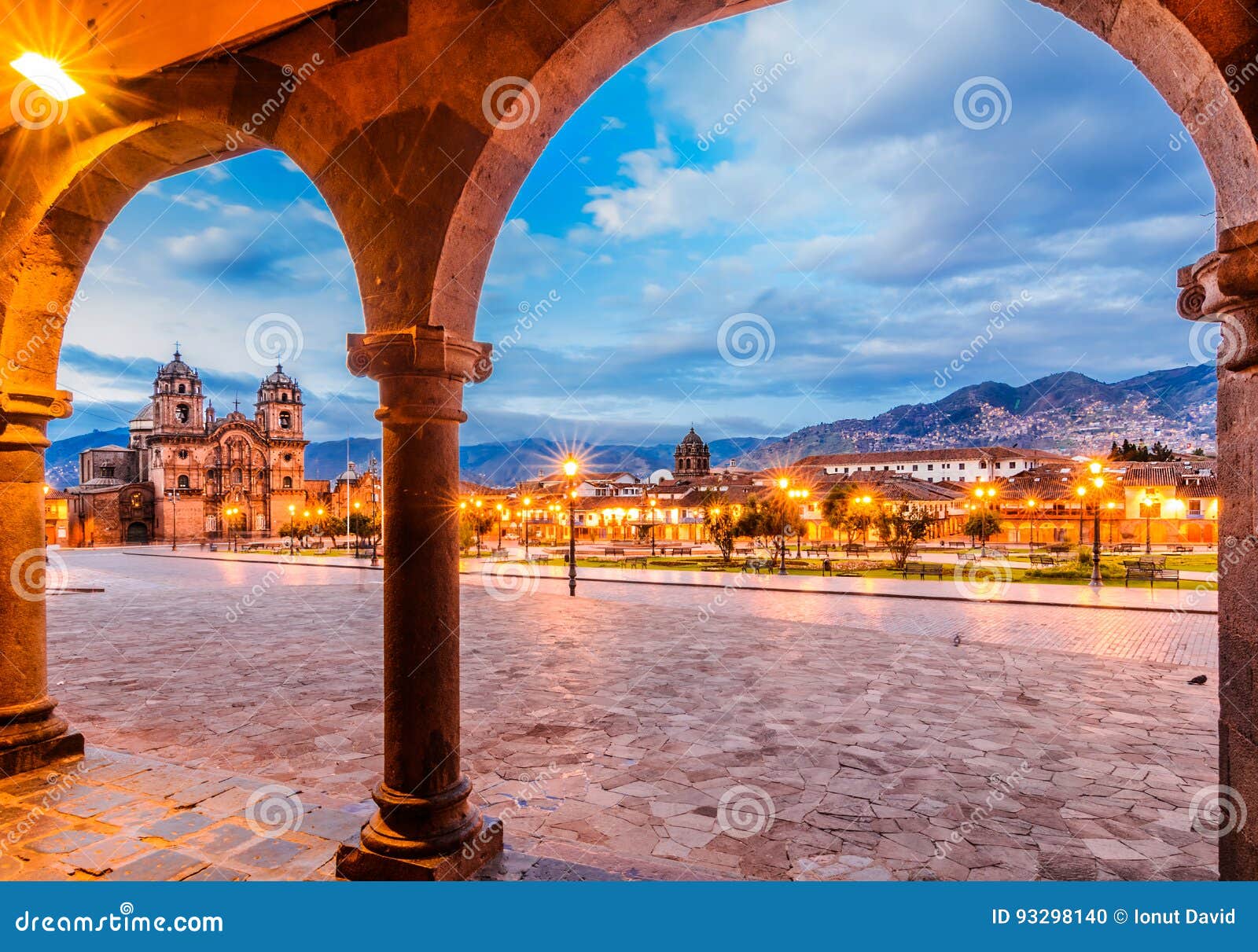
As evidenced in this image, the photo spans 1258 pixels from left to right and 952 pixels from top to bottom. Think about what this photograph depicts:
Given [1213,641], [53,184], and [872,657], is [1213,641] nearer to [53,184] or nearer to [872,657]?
[872,657]

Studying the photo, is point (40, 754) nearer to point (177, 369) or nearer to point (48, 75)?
point (48, 75)

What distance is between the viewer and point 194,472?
199 ft

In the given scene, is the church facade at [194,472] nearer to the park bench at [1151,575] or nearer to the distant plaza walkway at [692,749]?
the distant plaza walkway at [692,749]

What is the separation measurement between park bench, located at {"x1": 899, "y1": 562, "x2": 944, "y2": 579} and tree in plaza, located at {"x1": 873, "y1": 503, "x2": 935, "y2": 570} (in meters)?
0.31

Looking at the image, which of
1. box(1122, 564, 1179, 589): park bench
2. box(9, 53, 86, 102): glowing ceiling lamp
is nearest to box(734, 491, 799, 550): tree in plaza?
box(1122, 564, 1179, 589): park bench

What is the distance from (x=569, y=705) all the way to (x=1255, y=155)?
20.6 feet

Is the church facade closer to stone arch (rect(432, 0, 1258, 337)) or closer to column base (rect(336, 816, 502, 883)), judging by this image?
column base (rect(336, 816, 502, 883))

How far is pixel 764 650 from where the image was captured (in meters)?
9.73

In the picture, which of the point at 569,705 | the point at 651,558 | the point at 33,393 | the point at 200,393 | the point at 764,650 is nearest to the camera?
the point at 33,393

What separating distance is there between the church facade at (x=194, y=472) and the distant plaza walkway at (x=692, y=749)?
5607cm

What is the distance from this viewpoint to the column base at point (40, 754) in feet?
15.4

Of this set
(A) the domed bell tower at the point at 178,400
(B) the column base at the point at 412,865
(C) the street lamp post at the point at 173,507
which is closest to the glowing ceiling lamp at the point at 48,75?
(B) the column base at the point at 412,865

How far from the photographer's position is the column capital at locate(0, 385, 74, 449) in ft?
15.5

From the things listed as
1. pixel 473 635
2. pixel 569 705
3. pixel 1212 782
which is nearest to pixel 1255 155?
pixel 1212 782
